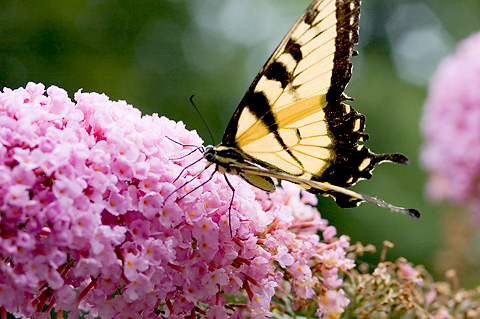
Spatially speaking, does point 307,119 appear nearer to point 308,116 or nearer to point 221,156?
point 308,116

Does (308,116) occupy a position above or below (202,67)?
below

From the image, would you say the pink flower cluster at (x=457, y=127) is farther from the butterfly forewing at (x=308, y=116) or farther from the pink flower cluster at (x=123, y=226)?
the pink flower cluster at (x=123, y=226)

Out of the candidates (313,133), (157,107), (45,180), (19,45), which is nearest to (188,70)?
(157,107)

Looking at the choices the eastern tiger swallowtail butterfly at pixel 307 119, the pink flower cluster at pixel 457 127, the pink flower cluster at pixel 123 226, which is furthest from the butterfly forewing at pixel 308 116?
the pink flower cluster at pixel 457 127

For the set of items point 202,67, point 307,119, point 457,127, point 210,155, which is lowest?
point 210,155

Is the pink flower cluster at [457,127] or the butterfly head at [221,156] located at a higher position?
the pink flower cluster at [457,127]

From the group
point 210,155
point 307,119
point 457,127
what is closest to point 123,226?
point 210,155
